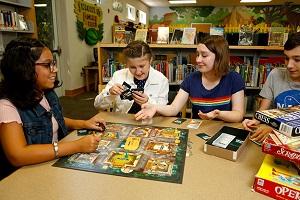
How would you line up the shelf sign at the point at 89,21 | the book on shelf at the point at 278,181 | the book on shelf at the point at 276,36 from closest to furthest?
the book on shelf at the point at 278,181, the book on shelf at the point at 276,36, the shelf sign at the point at 89,21

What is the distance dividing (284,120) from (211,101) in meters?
0.81

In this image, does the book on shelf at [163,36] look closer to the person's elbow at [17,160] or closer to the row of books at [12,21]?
the row of books at [12,21]

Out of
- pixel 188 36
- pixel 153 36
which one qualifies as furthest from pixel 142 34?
pixel 188 36

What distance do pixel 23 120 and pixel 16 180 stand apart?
30cm

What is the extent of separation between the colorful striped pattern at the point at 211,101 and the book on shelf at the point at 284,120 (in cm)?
64

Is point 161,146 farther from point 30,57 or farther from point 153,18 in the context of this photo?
point 153,18

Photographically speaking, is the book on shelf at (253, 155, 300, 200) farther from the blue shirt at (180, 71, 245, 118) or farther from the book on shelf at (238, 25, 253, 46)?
the book on shelf at (238, 25, 253, 46)

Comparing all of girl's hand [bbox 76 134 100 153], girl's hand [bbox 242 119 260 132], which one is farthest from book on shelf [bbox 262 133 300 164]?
girl's hand [bbox 76 134 100 153]

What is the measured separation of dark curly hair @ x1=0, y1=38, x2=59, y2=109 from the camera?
1071mm

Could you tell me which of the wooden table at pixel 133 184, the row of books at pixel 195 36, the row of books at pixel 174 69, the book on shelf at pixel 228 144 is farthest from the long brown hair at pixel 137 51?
the row of books at pixel 174 69

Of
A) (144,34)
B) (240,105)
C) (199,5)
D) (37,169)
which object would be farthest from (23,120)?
(199,5)

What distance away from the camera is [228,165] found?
96 centimetres

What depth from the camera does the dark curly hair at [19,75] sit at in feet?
3.51

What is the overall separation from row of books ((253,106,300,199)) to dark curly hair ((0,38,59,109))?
0.99m
